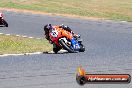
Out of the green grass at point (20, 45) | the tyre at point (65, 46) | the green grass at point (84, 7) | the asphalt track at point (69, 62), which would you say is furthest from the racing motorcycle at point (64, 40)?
the green grass at point (84, 7)

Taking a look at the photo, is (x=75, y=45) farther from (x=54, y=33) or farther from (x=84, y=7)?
(x=84, y=7)

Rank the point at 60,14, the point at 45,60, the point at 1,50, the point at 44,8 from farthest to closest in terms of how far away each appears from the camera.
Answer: the point at 44,8
the point at 60,14
the point at 1,50
the point at 45,60

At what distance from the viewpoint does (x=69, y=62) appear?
629 inches

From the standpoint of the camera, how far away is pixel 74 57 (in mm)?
17250

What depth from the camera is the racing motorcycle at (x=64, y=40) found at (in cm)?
1861

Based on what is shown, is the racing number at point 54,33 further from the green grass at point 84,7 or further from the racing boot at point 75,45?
the green grass at point 84,7

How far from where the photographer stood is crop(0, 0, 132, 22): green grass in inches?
1441

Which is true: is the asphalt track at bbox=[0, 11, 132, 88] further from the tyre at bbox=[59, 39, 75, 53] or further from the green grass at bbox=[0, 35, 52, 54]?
the green grass at bbox=[0, 35, 52, 54]

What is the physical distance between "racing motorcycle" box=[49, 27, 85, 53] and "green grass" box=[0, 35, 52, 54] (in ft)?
2.83

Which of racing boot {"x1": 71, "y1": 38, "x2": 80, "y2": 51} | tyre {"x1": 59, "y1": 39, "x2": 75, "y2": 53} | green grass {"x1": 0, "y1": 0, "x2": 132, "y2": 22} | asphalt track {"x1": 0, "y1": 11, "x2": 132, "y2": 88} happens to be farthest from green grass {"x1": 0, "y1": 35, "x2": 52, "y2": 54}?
green grass {"x1": 0, "y1": 0, "x2": 132, "y2": 22}

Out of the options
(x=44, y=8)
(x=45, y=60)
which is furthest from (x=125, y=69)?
(x=44, y=8)

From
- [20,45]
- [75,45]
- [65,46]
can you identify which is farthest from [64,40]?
[20,45]

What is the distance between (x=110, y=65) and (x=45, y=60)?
88.9 inches

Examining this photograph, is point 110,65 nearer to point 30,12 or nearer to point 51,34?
point 51,34
